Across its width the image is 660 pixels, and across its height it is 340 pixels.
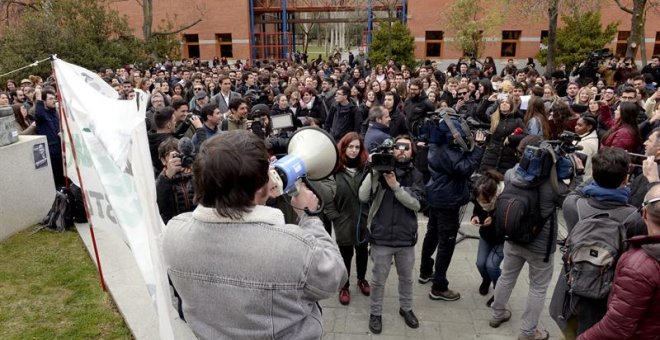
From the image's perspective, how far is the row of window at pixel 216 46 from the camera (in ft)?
95.7

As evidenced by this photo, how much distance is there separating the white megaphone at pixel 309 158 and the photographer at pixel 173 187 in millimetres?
1697

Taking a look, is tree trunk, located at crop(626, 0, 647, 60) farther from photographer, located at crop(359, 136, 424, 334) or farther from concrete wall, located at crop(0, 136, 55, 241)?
concrete wall, located at crop(0, 136, 55, 241)

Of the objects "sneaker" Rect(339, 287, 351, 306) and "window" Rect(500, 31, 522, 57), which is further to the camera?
"window" Rect(500, 31, 522, 57)

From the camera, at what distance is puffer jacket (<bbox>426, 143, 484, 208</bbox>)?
394 cm

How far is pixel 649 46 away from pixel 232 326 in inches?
1198

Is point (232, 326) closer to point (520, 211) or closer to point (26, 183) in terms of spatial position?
point (520, 211)

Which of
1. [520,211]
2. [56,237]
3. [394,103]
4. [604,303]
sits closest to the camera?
[604,303]

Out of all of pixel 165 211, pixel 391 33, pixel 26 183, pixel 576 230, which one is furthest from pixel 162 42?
pixel 576 230

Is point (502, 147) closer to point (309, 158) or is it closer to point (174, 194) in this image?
point (174, 194)

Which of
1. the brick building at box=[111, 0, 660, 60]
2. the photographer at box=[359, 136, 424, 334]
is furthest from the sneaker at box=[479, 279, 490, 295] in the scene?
the brick building at box=[111, 0, 660, 60]

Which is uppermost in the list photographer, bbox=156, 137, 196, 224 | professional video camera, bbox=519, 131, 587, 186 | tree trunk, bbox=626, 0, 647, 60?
tree trunk, bbox=626, 0, 647, 60

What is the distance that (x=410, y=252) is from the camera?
12.5 feet

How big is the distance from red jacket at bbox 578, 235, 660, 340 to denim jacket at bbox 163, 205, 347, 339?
140 centimetres

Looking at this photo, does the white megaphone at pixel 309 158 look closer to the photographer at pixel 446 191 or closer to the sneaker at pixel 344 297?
the photographer at pixel 446 191
